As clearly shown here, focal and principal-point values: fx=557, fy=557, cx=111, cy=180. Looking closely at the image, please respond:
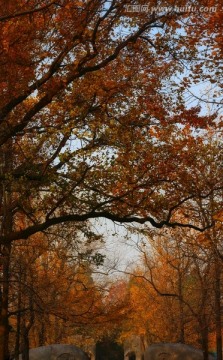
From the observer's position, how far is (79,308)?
26.7 metres

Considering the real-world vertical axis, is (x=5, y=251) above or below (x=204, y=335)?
above

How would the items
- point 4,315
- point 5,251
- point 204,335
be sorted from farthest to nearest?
point 204,335, point 4,315, point 5,251

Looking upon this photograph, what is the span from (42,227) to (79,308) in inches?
650

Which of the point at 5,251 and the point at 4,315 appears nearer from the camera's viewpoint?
the point at 5,251

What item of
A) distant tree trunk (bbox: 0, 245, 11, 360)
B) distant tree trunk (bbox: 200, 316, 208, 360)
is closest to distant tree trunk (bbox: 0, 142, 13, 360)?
distant tree trunk (bbox: 0, 245, 11, 360)

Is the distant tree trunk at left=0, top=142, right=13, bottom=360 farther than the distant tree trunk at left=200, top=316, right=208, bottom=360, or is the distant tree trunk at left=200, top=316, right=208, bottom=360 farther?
the distant tree trunk at left=200, top=316, right=208, bottom=360

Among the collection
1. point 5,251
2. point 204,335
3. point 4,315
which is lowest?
point 204,335

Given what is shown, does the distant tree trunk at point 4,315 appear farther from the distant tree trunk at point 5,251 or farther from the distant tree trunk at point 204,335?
the distant tree trunk at point 204,335

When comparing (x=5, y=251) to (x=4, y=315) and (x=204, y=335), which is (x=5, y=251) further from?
(x=204, y=335)

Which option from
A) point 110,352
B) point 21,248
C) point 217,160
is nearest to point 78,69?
point 217,160

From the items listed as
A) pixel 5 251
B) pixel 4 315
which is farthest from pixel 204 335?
pixel 5 251

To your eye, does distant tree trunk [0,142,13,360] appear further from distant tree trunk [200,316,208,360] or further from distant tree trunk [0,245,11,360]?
distant tree trunk [200,316,208,360]

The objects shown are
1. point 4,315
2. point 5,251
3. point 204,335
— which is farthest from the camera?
point 204,335

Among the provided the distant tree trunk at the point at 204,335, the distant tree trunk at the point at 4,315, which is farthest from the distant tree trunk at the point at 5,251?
the distant tree trunk at the point at 204,335
